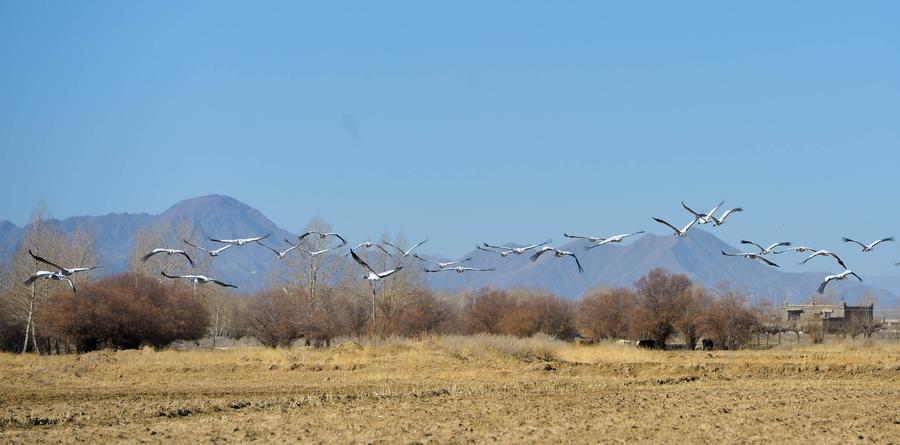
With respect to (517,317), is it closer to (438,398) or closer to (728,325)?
(728,325)

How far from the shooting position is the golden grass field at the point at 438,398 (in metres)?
20.9

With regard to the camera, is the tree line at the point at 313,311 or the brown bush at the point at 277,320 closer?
the tree line at the point at 313,311

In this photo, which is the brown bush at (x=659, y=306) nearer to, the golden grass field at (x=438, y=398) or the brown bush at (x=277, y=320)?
the brown bush at (x=277, y=320)

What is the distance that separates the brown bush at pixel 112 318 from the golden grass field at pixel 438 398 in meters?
11.7

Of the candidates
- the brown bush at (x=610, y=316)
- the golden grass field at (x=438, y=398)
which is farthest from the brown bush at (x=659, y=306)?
the golden grass field at (x=438, y=398)

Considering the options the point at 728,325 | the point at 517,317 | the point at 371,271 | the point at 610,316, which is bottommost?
the point at 728,325

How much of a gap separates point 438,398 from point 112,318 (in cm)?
3920

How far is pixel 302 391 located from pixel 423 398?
6.25m

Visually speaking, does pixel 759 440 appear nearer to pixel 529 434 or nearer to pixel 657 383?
pixel 529 434

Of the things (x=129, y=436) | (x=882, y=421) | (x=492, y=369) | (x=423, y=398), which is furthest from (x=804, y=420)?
(x=492, y=369)

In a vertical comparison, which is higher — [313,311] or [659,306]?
[659,306]

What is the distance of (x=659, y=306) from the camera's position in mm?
78875

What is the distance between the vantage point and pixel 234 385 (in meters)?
36.1

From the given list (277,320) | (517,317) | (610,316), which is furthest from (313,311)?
(610,316)
